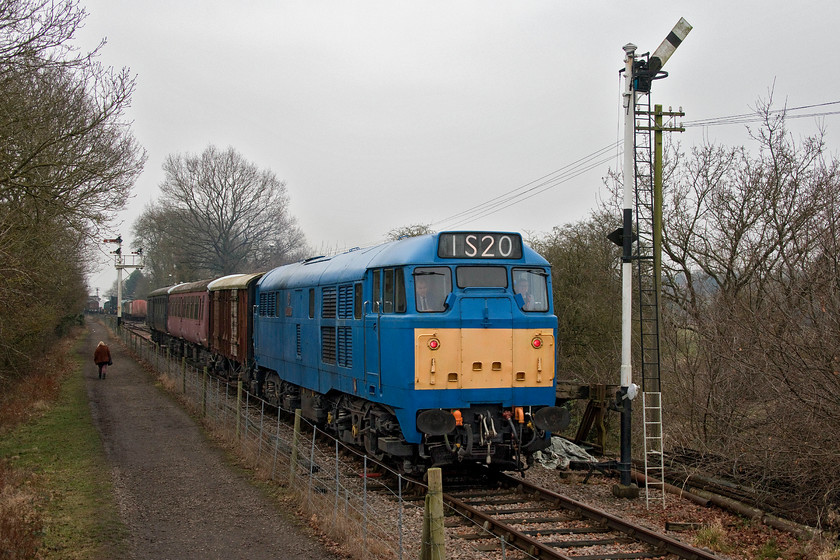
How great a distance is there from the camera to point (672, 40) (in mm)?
10250

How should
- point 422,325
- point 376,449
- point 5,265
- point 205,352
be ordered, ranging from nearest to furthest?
1. point 422,325
2. point 376,449
3. point 5,265
4. point 205,352

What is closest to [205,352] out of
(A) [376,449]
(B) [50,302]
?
(B) [50,302]

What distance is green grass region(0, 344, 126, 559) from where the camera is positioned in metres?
8.03

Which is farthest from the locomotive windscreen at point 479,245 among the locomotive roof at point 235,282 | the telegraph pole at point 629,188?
the locomotive roof at point 235,282

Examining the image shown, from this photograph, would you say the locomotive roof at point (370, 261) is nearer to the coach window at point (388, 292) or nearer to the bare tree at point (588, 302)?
the coach window at point (388, 292)

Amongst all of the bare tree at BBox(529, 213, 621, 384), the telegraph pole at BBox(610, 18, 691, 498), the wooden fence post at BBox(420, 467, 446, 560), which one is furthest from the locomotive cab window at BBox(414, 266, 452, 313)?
the bare tree at BBox(529, 213, 621, 384)

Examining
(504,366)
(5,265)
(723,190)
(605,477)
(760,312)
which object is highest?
(723,190)

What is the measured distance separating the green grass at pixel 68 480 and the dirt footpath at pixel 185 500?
214mm

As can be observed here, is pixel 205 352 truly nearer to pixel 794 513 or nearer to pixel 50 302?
pixel 50 302

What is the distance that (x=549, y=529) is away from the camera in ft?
27.3

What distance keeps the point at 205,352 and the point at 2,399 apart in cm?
829

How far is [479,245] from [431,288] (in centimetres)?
93

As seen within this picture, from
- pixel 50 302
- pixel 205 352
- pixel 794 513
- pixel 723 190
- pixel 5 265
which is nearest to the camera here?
pixel 794 513

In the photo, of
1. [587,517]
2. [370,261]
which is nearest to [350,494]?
[587,517]
